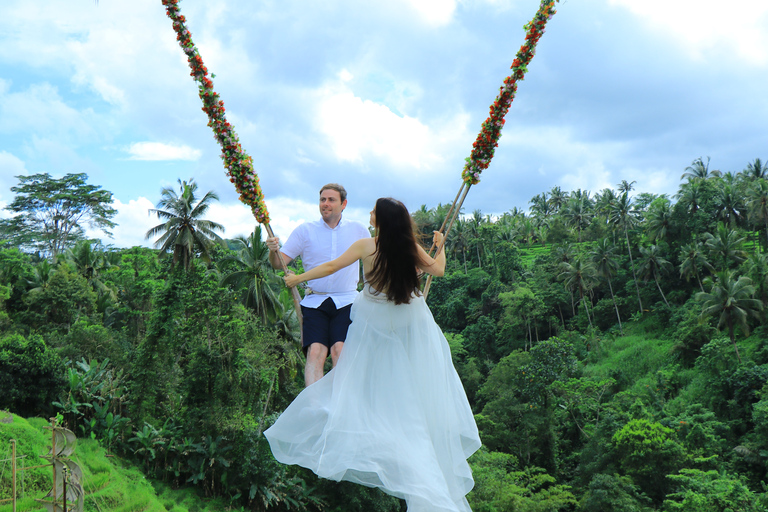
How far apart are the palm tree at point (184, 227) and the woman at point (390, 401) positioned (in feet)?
95.0

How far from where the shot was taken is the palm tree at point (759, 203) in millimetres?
50969

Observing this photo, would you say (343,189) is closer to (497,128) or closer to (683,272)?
(497,128)

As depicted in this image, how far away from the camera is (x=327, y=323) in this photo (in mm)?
4719

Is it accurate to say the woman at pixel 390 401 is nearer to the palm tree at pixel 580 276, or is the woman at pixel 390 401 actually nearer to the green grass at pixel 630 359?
the green grass at pixel 630 359

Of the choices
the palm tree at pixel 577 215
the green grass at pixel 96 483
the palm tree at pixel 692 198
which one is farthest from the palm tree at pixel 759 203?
the green grass at pixel 96 483

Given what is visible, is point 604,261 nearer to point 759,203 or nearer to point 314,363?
point 759,203

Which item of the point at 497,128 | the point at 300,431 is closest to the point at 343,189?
the point at 497,128

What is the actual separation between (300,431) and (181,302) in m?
20.6

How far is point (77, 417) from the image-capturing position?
22047 millimetres

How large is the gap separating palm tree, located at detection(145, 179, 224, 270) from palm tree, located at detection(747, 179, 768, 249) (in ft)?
157

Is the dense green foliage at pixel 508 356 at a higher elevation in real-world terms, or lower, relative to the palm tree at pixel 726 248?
lower

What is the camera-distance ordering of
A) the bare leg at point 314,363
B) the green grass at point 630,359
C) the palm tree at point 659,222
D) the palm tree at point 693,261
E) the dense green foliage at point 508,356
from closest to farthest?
the bare leg at point 314,363 → the dense green foliage at point 508,356 → the green grass at point 630,359 → the palm tree at point 693,261 → the palm tree at point 659,222

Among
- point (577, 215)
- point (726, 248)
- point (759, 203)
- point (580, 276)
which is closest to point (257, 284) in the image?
point (580, 276)

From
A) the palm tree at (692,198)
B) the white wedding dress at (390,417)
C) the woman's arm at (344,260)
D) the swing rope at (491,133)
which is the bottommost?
the white wedding dress at (390,417)
